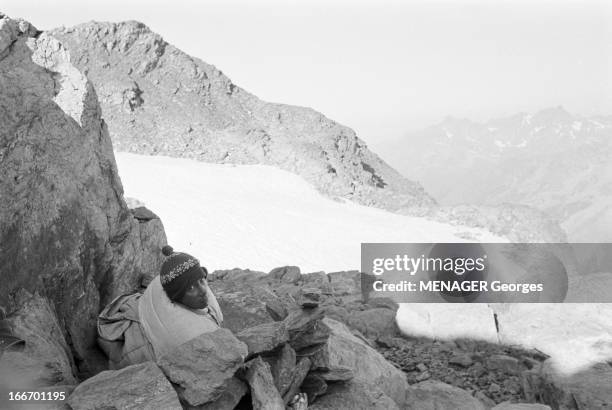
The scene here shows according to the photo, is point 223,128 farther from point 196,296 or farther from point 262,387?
point 262,387

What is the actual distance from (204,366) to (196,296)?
0.81m

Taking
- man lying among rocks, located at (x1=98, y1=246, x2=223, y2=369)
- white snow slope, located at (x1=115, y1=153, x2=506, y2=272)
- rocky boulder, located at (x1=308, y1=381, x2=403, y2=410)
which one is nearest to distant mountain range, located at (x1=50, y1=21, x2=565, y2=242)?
white snow slope, located at (x1=115, y1=153, x2=506, y2=272)

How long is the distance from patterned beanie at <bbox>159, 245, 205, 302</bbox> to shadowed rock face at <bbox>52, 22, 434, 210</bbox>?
2335 centimetres

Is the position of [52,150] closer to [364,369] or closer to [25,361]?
[25,361]

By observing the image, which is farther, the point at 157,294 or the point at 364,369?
the point at 364,369

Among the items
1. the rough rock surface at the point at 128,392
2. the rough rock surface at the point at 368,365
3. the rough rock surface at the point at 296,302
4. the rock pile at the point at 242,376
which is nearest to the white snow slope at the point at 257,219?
the rough rock surface at the point at 296,302

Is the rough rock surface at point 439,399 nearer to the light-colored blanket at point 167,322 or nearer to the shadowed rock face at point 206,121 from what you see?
the light-colored blanket at point 167,322

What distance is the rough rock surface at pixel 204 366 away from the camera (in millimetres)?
3189

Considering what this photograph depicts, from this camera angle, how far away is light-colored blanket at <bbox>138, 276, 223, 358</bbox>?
3879mm

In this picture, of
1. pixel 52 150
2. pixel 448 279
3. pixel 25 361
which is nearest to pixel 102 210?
pixel 52 150

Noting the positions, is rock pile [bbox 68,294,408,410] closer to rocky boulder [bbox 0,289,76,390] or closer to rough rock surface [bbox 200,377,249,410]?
rough rock surface [bbox 200,377,249,410]

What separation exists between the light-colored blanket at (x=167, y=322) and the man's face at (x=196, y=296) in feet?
0.13

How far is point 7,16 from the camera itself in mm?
5234

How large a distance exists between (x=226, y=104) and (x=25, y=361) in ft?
115
